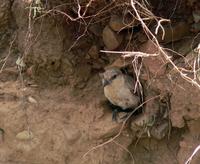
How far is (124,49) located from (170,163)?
53 cm

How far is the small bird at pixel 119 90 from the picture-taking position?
2424 mm

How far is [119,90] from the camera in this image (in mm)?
2432

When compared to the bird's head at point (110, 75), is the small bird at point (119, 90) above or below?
below

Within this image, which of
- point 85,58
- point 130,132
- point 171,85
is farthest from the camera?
point 85,58

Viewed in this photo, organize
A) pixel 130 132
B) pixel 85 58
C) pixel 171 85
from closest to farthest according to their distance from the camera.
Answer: pixel 171 85
pixel 130 132
pixel 85 58

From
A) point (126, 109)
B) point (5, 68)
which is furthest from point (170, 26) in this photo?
point (5, 68)

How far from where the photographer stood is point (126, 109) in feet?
8.07

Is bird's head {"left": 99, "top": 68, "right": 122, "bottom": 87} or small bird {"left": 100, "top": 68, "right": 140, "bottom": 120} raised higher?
bird's head {"left": 99, "top": 68, "right": 122, "bottom": 87}

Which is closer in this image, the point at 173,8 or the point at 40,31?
the point at 173,8

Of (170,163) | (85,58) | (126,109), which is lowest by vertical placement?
(170,163)

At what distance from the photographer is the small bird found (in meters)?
2.42

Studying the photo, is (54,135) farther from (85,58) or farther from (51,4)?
(51,4)

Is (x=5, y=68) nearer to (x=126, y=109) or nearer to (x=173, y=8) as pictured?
(x=126, y=109)

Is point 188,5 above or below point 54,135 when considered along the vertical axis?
above
